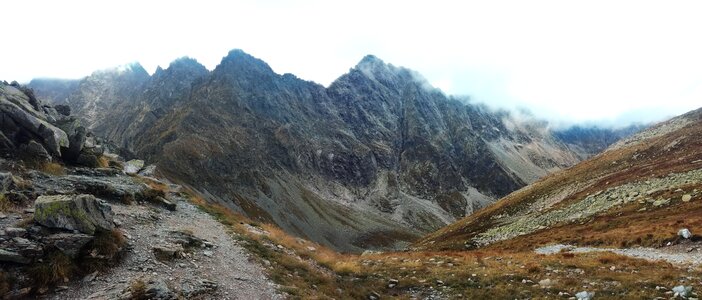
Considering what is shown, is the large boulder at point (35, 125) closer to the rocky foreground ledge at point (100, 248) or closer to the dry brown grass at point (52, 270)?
the rocky foreground ledge at point (100, 248)

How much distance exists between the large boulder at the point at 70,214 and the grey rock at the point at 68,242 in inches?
22.1

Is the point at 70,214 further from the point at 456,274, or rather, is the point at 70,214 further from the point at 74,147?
the point at 74,147

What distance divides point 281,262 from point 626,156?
102 meters

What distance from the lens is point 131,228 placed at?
2475 centimetres

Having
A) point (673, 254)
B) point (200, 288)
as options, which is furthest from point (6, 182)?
point (673, 254)

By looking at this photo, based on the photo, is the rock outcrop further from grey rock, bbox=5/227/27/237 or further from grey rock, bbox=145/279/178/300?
grey rock, bbox=145/279/178/300

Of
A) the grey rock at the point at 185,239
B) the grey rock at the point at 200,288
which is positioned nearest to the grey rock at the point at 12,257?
the grey rock at the point at 200,288

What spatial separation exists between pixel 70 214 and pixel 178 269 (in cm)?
536

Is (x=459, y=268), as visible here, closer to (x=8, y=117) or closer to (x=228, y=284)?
(x=228, y=284)

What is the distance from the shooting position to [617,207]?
55781 millimetres

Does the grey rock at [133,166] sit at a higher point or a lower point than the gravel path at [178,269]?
higher

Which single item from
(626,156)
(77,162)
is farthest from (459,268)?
(626,156)

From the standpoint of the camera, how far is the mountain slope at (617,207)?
1619 inches

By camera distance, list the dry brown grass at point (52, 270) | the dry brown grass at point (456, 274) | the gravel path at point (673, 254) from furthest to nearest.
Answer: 1. the gravel path at point (673, 254)
2. the dry brown grass at point (456, 274)
3. the dry brown grass at point (52, 270)
